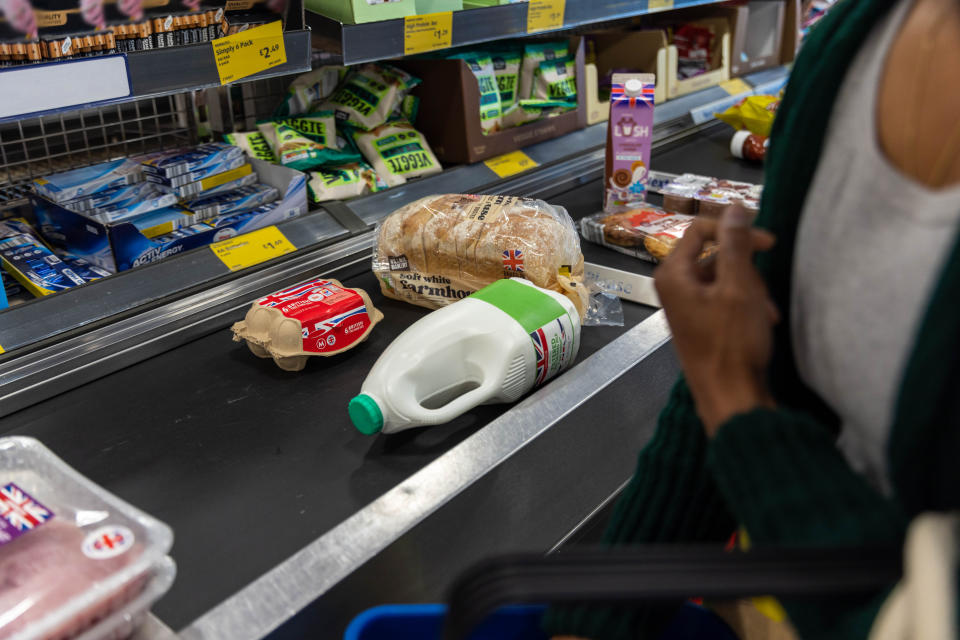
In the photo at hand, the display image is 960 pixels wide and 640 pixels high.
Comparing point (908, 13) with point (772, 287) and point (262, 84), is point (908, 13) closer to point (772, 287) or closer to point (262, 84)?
point (772, 287)

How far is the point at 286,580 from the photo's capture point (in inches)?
32.2

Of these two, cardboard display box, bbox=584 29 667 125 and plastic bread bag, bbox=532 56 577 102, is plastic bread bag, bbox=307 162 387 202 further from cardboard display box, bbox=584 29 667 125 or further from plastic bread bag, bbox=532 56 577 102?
cardboard display box, bbox=584 29 667 125

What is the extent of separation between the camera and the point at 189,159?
1.51m

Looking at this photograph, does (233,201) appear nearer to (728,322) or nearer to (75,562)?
(75,562)

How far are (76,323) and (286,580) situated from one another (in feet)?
2.08

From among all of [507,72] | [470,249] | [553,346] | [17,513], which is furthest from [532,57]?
[17,513]

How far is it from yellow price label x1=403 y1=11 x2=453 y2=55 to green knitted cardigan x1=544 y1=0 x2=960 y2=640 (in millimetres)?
1020

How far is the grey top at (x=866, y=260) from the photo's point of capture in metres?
0.46

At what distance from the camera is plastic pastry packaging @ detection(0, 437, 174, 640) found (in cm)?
67

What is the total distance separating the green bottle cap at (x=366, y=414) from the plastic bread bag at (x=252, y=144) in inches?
32.2

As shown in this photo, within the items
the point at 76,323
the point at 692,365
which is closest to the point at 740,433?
the point at 692,365

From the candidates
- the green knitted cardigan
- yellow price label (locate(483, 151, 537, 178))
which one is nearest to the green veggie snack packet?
yellow price label (locate(483, 151, 537, 178))

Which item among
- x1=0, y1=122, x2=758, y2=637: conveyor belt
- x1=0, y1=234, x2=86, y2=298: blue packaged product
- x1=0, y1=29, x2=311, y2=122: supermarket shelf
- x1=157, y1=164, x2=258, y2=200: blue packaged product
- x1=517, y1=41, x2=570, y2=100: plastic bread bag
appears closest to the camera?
x1=0, y1=122, x2=758, y2=637: conveyor belt

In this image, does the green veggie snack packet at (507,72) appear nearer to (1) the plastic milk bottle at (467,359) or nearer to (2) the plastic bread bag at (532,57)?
(2) the plastic bread bag at (532,57)
